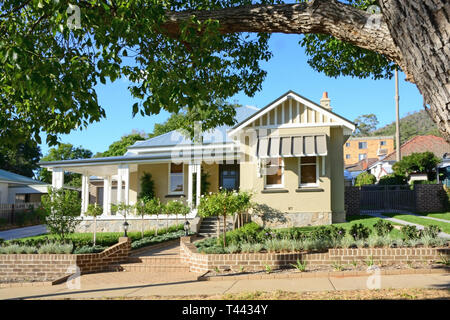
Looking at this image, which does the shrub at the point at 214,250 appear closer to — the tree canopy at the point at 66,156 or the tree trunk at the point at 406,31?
the tree trunk at the point at 406,31

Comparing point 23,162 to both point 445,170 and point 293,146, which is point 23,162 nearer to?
point 293,146

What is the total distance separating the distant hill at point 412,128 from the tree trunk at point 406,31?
70.1 metres

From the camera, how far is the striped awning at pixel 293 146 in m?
17.2

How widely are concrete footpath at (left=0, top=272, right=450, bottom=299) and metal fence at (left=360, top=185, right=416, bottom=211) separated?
16449 millimetres

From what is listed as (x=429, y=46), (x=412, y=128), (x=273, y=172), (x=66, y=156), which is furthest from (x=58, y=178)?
(x=412, y=128)

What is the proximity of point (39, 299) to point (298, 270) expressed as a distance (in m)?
5.82

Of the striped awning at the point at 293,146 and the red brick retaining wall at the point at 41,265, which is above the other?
the striped awning at the point at 293,146

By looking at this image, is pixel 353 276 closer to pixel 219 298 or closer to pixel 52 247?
pixel 219 298

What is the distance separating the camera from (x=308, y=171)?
18438 millimetres

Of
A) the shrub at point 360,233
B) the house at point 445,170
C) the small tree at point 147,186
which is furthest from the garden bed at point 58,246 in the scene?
the house at point 445,170

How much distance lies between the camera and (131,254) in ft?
42.9

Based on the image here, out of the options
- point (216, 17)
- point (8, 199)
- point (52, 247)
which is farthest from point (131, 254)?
point (8, 199)

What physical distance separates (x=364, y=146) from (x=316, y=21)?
7395 cm
